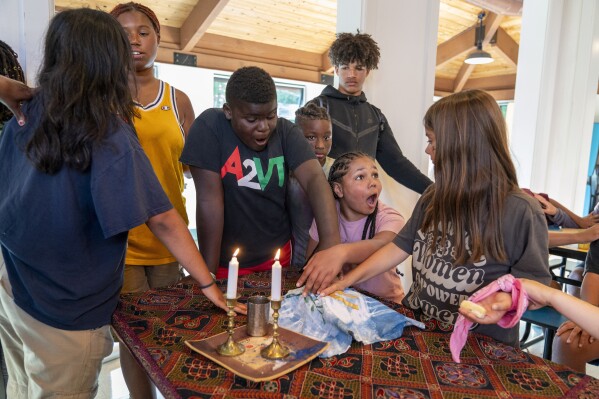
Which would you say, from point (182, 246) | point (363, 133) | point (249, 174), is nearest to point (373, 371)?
point (182, 246)

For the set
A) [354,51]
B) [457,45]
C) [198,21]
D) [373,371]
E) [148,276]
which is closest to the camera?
[373,371]

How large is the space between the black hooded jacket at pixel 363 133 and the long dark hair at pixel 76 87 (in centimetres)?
154

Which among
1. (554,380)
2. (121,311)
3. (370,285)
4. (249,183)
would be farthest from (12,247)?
(554,380)

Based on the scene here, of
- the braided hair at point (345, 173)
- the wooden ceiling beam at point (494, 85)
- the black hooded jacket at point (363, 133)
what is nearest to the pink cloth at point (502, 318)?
the braided hair at point (345, 173)

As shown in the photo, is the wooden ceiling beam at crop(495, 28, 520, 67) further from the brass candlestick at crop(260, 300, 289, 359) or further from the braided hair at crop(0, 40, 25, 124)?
the brass candlestick at crop(260, 300, 289, 359)

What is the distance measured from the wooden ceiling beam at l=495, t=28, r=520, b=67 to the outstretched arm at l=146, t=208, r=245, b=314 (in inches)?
327

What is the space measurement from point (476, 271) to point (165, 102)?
1367 mm

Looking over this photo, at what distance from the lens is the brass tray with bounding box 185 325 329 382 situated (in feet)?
3.16

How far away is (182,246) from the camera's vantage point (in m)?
1.30

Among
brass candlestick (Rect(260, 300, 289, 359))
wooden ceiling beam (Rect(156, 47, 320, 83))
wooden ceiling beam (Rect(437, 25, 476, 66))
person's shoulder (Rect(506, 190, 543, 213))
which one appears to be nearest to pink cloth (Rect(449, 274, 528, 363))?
person's shoulder (Rect(506, 190, 543, 213))

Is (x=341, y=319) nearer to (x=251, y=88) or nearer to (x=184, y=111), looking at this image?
(x=251, y=88)

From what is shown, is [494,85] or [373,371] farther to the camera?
[494,85]

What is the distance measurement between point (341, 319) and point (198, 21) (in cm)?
544

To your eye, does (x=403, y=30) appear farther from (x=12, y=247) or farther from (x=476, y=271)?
(x=12, y=247)
